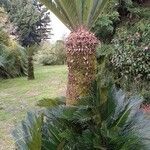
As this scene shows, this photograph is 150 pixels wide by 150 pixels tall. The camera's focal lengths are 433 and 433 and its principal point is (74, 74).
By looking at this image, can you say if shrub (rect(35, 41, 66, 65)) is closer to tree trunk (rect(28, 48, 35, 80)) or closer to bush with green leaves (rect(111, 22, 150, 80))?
tree trunk (rect(28, 48, 35, 80))

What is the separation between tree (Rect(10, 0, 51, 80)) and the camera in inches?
1559

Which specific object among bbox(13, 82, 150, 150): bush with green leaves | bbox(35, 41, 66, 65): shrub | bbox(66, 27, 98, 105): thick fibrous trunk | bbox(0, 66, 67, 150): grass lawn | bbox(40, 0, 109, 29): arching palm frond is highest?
bbox(40, 0, 109, 29): arching palm frond

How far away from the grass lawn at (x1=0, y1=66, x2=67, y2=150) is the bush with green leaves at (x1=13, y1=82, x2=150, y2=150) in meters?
3.46

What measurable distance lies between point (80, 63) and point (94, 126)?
1.00m

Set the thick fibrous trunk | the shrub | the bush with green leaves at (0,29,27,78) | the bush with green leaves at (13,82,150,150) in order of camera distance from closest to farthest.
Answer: the bush with green leaves at (13,82,150,150), the thick fibrous trunk, the bush with green leaves at (0,29,27,78), the shrub

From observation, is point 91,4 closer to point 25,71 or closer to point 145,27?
point 145,27

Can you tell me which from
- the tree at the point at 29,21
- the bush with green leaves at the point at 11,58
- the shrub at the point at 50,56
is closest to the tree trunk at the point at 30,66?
the bush with green leaves at the point at 11,58

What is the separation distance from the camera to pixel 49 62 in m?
28.7

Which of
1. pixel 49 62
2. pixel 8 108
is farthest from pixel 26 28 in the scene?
pixel 8 108

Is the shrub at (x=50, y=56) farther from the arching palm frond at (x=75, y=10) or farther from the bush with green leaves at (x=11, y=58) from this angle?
the arching palm frond at (x=75, y=10)

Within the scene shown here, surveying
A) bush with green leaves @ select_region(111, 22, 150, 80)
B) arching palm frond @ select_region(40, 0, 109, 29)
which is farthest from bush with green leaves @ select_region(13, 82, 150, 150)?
bush with green leaves @ select_region(111, 22, 150, 80)

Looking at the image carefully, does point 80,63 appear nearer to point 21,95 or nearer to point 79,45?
point 79,45

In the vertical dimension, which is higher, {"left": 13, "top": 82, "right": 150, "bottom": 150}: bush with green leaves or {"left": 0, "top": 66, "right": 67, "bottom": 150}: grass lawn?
{"left": 13, "top": 82, "right": 150, "bottom": 150}: bush with green leaves

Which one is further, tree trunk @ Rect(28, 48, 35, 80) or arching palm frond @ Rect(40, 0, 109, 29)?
tree trunk @ Rect(28, 48, 35, 80)
